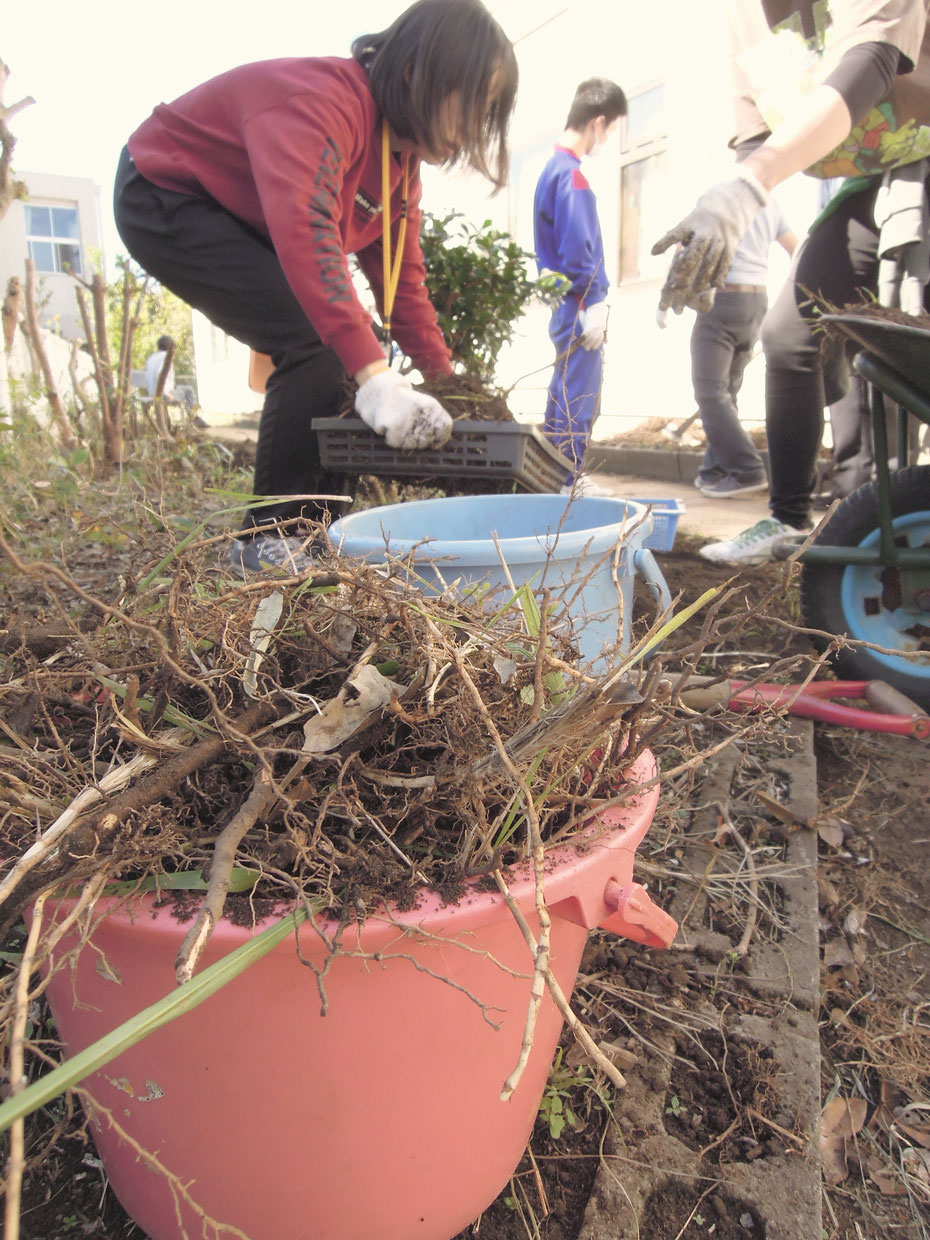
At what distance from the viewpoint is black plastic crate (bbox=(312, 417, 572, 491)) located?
7.04 feet

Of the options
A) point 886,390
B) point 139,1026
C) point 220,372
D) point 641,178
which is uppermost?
point 641,178

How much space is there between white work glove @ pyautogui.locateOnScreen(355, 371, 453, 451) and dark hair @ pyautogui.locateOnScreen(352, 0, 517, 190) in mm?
794

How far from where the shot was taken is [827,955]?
1.39 metres

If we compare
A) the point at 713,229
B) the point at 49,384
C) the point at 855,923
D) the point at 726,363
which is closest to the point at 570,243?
the point at 726,363

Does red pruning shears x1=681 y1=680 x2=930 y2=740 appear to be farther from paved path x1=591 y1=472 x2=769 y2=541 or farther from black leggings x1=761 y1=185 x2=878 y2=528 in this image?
paved path x1=591 y1=472 x2=769 y2=541

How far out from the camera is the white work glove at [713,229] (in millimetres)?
2102

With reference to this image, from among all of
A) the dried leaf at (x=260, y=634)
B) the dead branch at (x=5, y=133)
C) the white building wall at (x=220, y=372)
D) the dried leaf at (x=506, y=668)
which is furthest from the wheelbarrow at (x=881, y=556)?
the white building wall at (x=220, y=372)

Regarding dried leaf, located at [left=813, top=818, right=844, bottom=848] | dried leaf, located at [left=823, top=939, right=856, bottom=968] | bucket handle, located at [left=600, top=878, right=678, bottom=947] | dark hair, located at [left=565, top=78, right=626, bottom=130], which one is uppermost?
dark hair, located at [left=565, top=78, right=626, bottom=130]

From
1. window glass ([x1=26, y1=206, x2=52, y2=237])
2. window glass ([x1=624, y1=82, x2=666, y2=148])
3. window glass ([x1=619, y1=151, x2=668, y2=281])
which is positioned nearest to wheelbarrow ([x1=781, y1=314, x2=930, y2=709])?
window glass ([x1=619, y1=151, x2=668, y2=281])

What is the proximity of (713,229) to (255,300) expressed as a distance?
4.21 ft

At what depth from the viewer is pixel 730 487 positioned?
5.24 m

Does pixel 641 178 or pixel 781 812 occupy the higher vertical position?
pixel 641 178

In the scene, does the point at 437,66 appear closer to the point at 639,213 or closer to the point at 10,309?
the point at 10,309

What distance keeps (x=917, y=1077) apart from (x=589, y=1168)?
1.81 ft
